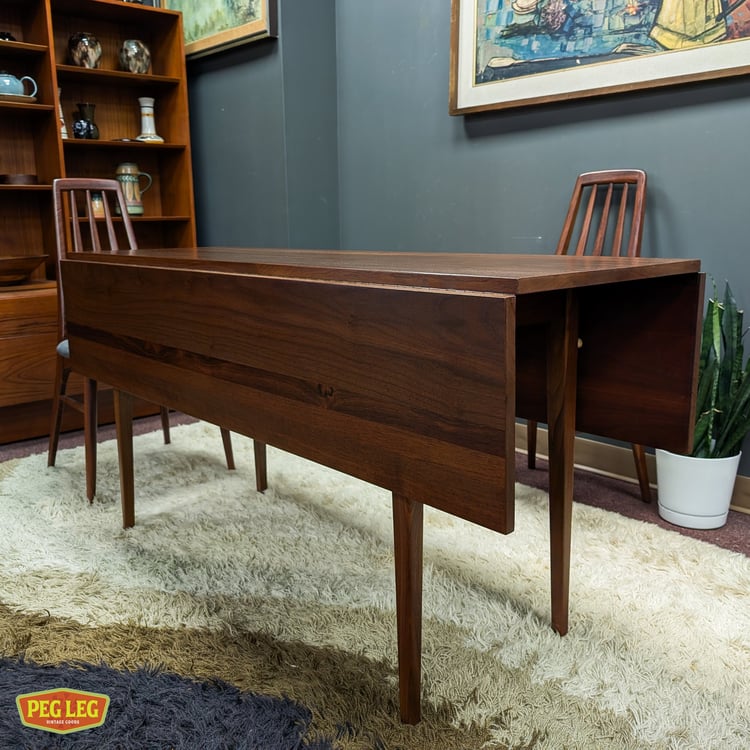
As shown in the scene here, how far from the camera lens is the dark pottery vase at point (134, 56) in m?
3.18

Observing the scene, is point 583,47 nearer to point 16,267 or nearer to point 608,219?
point 608,219

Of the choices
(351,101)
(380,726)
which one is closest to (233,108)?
(351,101)

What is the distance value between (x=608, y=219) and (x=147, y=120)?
7.40ft

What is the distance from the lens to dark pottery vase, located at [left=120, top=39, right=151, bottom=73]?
318 centimetres

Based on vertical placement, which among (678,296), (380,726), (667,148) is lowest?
(380,726)

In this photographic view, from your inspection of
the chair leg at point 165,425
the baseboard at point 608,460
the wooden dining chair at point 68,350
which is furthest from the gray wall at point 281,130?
the baseboard at point 608,460

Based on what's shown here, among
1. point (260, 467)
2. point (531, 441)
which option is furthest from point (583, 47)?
point (260, 467)

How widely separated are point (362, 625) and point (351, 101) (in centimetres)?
224

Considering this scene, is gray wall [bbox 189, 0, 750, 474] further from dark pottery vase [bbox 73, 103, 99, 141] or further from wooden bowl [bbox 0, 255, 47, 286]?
wooden bowl [bbox 0, 255, 47, 286]

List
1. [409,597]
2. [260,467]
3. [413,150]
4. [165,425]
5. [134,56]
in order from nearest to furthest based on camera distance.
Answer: [409,597] < [260,467] < [165,425] < [413,150] < [134,56]

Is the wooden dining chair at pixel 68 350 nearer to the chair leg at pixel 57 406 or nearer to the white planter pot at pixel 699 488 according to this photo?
the chair leg at pixel 57 406

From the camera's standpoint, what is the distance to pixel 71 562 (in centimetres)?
171

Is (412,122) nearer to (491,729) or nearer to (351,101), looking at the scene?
(351,101)

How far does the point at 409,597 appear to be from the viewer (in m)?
1.13
